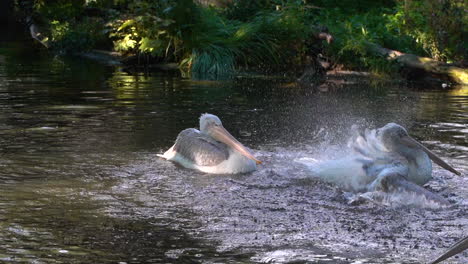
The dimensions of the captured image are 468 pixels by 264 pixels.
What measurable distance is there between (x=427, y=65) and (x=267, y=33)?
14.6ft

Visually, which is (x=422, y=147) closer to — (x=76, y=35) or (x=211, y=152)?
(x=211, y=152)

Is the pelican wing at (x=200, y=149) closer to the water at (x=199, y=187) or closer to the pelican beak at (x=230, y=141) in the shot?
the pelican beak at (x=230, y=141)

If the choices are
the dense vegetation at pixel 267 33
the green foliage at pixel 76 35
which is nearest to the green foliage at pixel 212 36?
the dense vegetation at pixel 267 33

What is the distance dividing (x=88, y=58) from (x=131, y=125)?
12739 mm

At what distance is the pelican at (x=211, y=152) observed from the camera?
8.90 m

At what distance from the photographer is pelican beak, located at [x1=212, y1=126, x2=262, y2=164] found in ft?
29.1

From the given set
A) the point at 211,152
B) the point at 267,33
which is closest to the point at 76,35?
the point at 267,33

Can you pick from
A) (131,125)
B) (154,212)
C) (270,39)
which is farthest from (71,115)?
(270,39)

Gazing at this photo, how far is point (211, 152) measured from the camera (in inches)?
358

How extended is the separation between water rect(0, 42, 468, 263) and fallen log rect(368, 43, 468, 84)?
2661 mm

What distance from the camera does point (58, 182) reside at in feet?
27.0

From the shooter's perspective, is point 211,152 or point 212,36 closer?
point 211,152

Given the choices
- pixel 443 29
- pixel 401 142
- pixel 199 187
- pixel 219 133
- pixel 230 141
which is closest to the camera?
pixel 199 187

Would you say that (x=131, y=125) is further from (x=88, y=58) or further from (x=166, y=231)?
(x=88, y=58)
